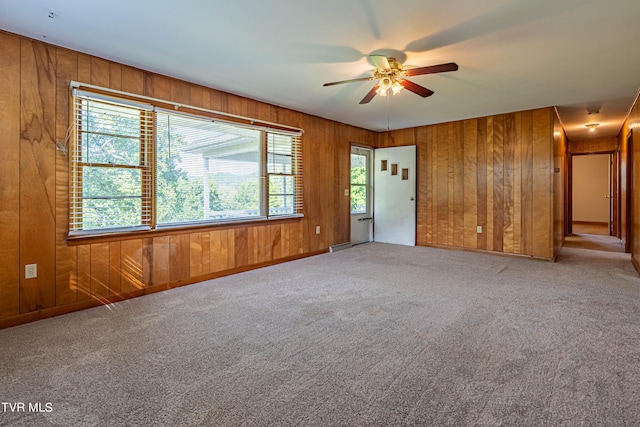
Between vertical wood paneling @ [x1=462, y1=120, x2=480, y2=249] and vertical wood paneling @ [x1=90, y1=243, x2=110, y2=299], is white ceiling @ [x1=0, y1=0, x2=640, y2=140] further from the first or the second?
vertical wood paneling @ [x1=90, y1=243, x2=110, y2=299]

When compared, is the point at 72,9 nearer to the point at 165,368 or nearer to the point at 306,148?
the point at 165,368

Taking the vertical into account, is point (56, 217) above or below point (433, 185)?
below

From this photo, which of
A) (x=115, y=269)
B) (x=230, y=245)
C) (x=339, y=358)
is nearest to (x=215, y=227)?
(x=230, y=245)

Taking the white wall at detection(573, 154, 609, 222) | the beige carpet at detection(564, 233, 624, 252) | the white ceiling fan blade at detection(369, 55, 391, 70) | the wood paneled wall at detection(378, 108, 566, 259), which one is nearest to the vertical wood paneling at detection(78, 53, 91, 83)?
the white ceiling fan blade at detection(369, 55, 391, 70)

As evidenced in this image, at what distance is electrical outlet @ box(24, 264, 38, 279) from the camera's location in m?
2.74

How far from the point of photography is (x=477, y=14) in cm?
234

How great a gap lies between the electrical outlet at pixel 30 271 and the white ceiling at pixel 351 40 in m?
1.95

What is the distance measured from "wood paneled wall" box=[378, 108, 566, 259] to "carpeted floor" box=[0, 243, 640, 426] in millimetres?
1599

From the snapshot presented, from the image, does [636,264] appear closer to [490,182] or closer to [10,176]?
[490,182]

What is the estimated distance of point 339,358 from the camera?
209 cm

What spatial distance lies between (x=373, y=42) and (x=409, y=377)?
2594 millimetres

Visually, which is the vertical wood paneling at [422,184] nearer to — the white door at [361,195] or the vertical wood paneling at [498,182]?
the white door at [361,195]

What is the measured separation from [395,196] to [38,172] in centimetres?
552

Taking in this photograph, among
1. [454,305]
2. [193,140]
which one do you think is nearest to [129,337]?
[193,140]
